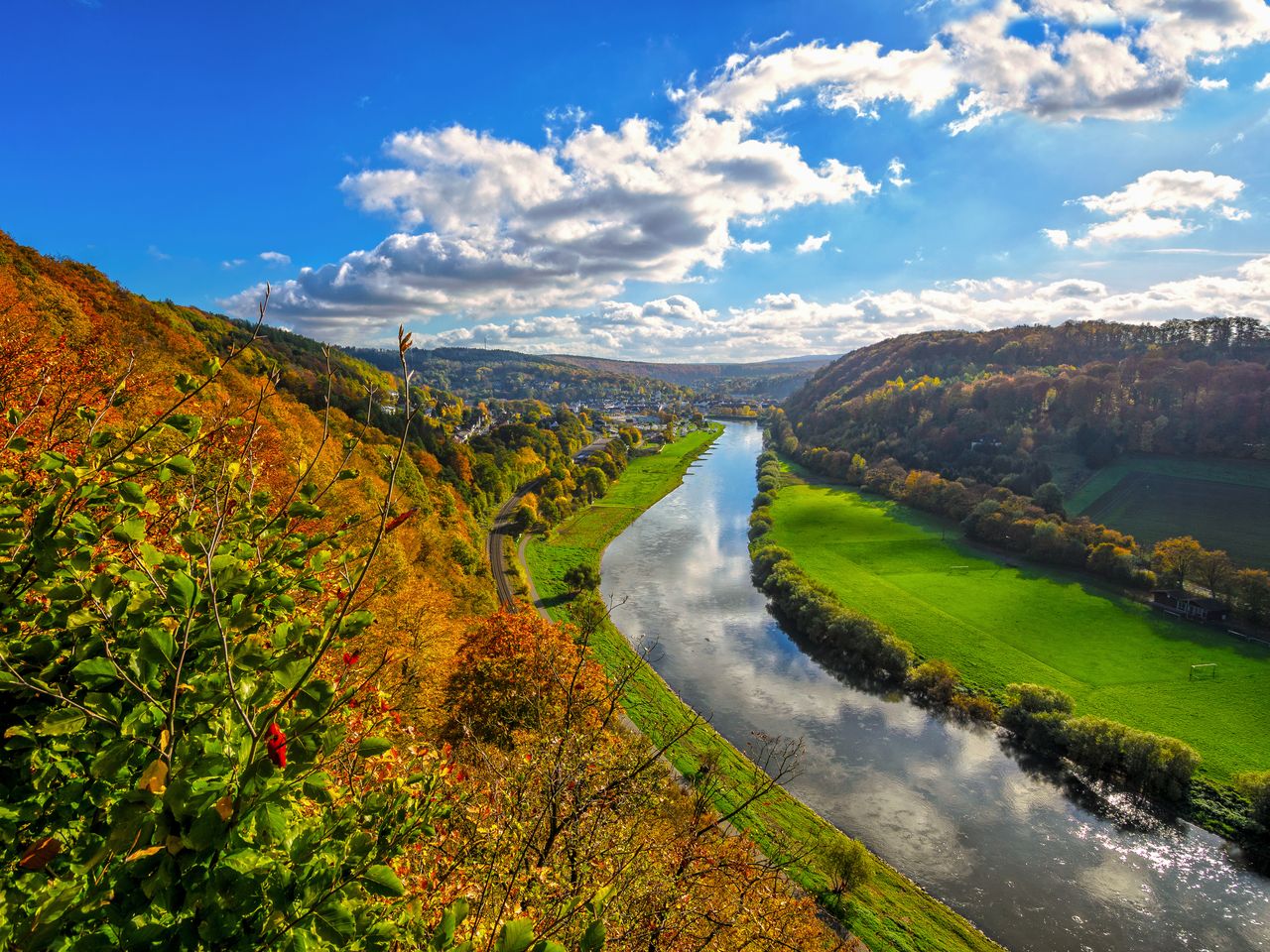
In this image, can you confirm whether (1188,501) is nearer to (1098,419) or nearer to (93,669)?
(1098,419)

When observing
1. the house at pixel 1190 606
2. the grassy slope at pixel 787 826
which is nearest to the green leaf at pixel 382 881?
the grassy slope at pixel 787 826

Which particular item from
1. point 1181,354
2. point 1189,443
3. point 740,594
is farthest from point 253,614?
point 1181,354

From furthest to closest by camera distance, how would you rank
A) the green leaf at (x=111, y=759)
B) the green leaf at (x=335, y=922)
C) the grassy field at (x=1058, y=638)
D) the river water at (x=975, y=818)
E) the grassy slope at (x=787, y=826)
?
the grassy field at (x=1058, y=638) < the river water at (x=975, y=818) < the grassy slope at (x=787, y=826) < the green leaf at (x=335, y=922) < the green leaf at (x=111, y=759)

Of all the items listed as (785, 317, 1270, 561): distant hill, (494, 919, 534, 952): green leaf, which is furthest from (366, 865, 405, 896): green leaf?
(785, 317, 1270, 561): distant hill

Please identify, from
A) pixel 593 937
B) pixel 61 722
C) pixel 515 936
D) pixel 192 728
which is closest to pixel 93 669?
pixel 61 722

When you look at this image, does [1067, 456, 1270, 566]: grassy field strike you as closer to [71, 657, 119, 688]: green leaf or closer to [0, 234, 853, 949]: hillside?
[0, 234, 853, 949]: hillside

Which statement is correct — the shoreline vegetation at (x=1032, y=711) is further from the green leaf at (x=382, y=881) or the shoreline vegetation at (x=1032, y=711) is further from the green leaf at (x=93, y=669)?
the green leaf at (x=93, y=669)

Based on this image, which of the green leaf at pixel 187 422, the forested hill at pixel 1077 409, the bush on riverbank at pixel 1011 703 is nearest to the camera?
the green leaf at pixel 187 422

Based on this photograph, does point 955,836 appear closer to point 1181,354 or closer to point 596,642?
point 596,642
